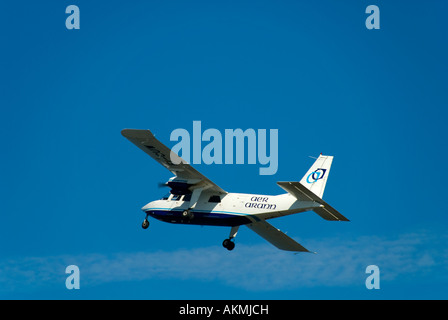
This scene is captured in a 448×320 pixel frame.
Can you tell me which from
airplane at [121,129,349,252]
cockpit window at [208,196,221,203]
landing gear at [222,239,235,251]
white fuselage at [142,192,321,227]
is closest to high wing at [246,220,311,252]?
airplane at [121,129,349,252]

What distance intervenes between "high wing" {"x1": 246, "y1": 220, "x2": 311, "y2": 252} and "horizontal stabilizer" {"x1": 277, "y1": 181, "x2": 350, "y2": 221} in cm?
580

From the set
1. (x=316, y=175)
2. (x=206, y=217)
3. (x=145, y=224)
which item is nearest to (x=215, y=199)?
(x=206, y=217)

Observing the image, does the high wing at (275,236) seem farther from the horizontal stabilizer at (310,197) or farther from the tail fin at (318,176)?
the horizontal stabilizer at (310,197)

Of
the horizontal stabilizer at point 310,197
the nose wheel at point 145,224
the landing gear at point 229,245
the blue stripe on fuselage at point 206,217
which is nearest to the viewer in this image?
the horizontal stabilizer at point 310,197

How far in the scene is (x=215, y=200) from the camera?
179ft

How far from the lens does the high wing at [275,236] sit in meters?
57.9

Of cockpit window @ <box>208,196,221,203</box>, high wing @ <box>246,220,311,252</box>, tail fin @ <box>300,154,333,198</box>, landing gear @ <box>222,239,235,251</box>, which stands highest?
tail fin @ <box>300,154,333,198</box>

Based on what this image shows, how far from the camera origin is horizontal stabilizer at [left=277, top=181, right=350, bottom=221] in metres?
50.3

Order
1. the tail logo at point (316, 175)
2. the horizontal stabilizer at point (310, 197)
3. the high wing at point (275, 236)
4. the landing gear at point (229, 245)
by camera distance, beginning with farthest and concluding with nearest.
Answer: the high wing at point (275, 236)
the landing gear at point (229, 245)
the tail logo at point (316, 175)
the horizontal stabilizer at point (310, 197)

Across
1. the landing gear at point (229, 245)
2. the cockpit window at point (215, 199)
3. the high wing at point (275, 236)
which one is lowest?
the landing gear at point (229, 245)

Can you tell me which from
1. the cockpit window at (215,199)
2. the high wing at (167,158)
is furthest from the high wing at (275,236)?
the high wing at (167,158)

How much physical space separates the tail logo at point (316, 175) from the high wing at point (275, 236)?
17.7ft

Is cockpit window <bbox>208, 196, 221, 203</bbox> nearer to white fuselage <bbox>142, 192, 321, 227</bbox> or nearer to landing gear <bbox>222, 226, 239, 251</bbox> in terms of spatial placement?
white fuselage <bbox>142, 192, 321, 227</bbox>

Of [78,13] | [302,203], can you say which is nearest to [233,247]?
[302,203]
